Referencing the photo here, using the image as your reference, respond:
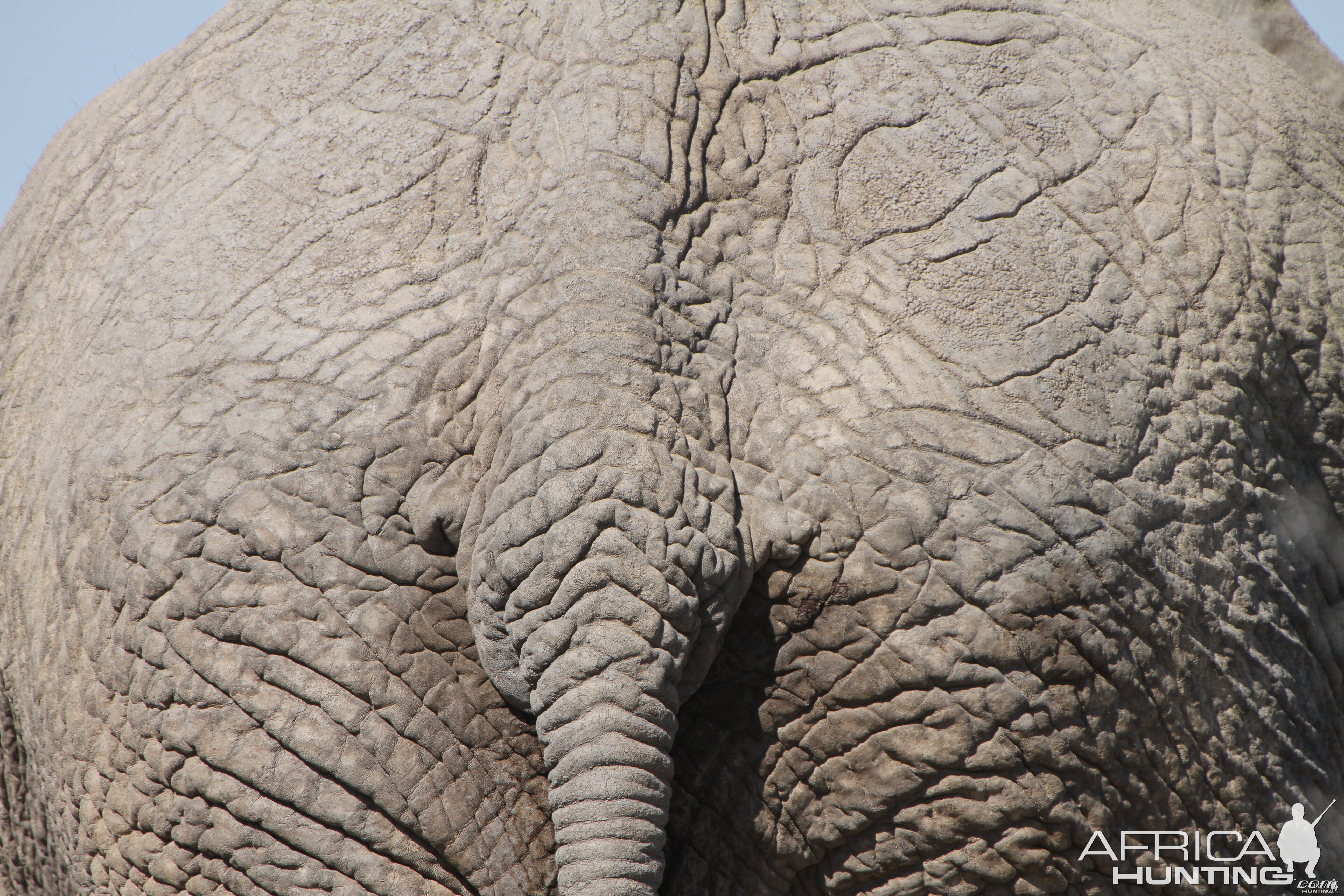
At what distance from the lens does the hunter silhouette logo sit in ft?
7.16

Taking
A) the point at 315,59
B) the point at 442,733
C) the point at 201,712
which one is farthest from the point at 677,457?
the point at 315,59

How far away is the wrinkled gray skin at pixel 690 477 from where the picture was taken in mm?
1910

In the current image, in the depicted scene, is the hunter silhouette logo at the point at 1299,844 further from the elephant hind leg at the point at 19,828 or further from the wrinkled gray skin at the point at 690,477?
the elephant hind leg at the point at 19,828

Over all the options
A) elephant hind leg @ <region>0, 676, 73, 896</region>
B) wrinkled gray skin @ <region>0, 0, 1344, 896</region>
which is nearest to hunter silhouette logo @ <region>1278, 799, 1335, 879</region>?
wrinkled gray skin @ <region>0, 0, 1344, 896</region>

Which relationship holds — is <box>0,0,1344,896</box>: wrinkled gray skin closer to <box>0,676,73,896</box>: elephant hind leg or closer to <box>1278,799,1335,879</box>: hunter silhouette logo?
<box>1278,799,1335,879</box>: hunter silhouette logo

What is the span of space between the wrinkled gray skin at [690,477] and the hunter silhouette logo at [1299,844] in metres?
0.04

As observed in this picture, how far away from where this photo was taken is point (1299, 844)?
220 cm

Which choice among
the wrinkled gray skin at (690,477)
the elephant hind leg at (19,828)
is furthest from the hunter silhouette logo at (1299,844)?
the elephant hind leg at (19,828)

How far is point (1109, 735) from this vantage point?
1975mm

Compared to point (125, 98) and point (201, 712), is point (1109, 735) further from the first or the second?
point (125, 98)

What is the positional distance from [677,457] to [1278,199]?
1557mm

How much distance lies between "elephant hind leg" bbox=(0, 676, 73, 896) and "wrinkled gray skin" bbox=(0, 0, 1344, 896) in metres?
0.25

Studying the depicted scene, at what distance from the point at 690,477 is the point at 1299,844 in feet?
4.89

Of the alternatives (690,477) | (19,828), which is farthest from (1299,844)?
(19,828)
